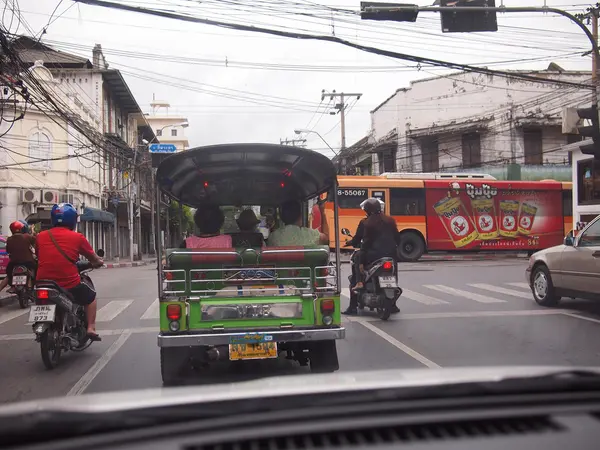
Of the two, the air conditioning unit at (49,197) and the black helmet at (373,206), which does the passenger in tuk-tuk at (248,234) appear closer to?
the black helmet at (373,206)

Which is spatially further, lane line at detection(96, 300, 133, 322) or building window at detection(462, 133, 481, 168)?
building window at detection(462, 133, 481, 168)

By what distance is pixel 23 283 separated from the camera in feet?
34.5

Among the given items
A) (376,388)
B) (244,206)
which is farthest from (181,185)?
(376,388)

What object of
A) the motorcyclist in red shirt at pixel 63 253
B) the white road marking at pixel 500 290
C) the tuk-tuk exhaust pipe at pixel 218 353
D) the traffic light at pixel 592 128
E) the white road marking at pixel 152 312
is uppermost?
the traffic light at pixel 592 128

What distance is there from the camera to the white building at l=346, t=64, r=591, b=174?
29.6m

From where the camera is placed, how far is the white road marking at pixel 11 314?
9.59 meters

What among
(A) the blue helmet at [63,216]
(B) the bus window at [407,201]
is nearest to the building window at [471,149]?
(B) the bus window at [407,201]

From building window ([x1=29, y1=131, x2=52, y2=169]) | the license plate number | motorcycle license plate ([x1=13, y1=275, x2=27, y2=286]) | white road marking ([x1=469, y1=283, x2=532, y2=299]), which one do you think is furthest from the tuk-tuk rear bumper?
building window ([x1=29, y1=131, x2=52, y2=169])

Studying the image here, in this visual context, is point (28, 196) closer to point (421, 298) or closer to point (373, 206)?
point (421, 298)

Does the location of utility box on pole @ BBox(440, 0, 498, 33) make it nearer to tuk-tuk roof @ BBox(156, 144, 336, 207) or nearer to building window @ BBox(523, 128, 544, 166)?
tuk-tuk roof @ BBox(156, 144, 336, 207)

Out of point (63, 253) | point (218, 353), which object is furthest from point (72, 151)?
point (218, 353)

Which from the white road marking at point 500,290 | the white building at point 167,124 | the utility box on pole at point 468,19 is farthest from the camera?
the white building at point 167,124

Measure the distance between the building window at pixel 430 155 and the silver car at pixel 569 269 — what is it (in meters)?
22.9

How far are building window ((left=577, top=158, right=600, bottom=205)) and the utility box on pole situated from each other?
8.65m
